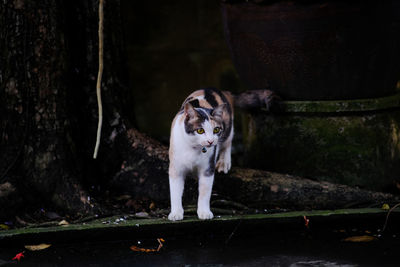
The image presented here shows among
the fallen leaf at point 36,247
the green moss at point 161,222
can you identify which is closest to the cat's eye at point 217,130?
the green moss at point 161,222

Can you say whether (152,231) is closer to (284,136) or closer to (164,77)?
(284,136)

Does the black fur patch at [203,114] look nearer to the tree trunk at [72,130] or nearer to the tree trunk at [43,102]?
the tree trunk at [72,130]

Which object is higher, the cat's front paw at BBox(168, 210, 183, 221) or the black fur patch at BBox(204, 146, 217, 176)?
the black fur patch at BBox(204, 146, 217, 176)

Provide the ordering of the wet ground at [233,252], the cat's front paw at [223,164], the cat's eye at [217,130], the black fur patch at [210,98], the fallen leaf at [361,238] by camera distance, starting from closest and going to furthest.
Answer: the wet ground at [233,252], the cat's eye at [217,130], the fallen leaf at [361,238], the black fur patch at [210,98], the cat's front paw at [223,164]

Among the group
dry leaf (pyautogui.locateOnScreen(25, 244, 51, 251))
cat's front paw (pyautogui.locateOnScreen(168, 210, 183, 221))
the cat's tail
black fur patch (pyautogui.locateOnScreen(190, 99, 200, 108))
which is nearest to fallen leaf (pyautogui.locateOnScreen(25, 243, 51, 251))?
dry leaf (pyautogui.locateOnScreen(25, 244, 51, 251))

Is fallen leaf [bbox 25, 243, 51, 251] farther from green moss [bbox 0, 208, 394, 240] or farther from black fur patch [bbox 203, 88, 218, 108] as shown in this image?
black fur patch [bbox 203, 88, 218, 108]

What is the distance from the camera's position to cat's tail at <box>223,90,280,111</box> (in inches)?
184

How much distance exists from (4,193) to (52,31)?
1.29m

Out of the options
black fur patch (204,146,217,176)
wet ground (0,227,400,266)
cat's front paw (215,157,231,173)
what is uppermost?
black fur patch (204,146,217,176)

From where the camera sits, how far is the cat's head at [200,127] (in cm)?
342

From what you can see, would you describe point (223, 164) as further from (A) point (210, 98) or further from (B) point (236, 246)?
(B) point (236, 246)

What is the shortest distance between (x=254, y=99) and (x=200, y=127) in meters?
1.38

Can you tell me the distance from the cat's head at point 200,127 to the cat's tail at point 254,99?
3.81 ft

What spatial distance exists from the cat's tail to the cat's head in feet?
3.81
